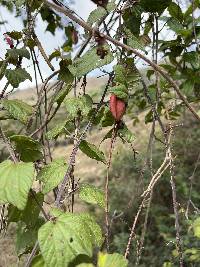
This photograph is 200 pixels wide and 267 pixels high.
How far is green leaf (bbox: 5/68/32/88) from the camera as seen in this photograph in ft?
5.31

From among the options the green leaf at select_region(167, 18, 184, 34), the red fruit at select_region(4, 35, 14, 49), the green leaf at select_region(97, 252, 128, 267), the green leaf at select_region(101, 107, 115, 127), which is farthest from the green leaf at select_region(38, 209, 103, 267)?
the green leaf at select_region(167, 18, 184, 34)

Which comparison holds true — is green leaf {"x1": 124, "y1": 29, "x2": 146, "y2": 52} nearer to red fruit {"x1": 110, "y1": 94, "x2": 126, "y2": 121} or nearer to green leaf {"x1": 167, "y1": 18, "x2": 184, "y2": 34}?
red fruit {"x1": 110, "y1": 94, "x2": 126, "y2": 121}

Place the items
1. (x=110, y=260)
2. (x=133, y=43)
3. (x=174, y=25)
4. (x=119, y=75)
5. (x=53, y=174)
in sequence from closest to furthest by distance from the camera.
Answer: (x=110, y=260), (x=53, y=174), (x=119, y=75), (x=133, y=43), (x=174, y=25)

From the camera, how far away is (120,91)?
1293 mm

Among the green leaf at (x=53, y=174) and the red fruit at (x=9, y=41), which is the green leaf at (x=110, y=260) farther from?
the red fruit at (x=9, y=41)

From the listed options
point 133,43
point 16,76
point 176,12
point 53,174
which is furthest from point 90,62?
point 176,12

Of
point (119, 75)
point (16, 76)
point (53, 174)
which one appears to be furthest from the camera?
point (16, 76)

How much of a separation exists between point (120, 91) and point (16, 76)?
0.49m

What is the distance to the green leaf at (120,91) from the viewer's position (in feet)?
4.21

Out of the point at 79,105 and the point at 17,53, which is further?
the point at 17,53

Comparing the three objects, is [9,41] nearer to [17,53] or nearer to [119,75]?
[17,53]

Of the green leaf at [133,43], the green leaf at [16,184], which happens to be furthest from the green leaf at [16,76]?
the green leaf at [16,184]

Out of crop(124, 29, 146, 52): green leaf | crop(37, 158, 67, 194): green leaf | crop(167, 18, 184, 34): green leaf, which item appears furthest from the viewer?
crop(167, 18, 184, 34): green leaf

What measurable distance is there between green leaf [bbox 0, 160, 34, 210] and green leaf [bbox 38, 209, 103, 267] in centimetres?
8
